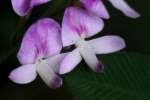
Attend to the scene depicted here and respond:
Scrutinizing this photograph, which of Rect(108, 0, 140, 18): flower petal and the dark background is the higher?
Rect(108, 0, 140, 18): flower petal

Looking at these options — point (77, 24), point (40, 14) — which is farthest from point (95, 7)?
point (40, 14)

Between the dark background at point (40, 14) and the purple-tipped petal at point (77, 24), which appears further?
the dark background at point (40, 14)

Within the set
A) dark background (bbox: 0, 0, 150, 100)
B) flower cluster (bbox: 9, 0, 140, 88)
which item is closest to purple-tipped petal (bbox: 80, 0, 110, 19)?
flower cluster (bbox: 9, 0, 140, 88)

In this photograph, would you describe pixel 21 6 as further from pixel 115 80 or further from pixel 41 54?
pixel 115 80

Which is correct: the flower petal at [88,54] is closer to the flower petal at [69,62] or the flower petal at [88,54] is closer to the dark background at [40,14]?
the flower petal at [69,62]

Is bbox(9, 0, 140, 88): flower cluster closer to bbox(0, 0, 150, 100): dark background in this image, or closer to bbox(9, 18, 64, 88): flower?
bbox(9, 18, 64, 88): flower

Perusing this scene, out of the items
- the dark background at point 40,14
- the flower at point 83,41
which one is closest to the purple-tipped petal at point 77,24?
the flower at point 83,41

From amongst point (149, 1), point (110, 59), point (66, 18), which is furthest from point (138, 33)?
point (66, 18)
